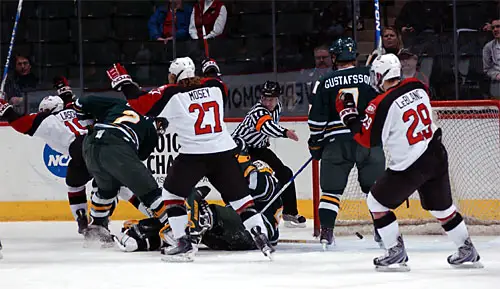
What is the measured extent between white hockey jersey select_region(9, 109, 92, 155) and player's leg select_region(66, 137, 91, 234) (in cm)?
7

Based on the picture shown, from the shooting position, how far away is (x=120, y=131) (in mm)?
6582

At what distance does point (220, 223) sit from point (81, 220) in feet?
4.09

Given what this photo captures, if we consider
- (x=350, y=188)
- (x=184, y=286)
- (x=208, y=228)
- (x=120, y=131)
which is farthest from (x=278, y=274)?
(x=350, y=188)

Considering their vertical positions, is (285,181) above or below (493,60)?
below

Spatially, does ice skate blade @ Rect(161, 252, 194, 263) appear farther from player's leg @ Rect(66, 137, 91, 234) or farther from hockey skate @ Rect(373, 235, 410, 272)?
player's leg @ Rect(66, 137, 91, 234)

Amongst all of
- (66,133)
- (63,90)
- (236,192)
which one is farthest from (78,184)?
(236,192)

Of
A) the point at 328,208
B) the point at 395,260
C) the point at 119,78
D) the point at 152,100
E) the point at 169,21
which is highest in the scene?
the point at 169,21

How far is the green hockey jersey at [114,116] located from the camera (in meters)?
6.59

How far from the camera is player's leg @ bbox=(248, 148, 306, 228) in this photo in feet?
25.2

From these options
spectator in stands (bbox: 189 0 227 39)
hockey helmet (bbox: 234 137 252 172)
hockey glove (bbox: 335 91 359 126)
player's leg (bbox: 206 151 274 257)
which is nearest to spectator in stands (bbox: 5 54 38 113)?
spectator in stands (bbox: 189 0 227 39)

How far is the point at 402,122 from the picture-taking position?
520 cm

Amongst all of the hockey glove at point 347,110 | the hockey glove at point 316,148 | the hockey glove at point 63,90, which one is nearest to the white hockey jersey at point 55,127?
the hockey glove at point 63,90

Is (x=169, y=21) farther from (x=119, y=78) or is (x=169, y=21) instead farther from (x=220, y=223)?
(x=220, y=223)

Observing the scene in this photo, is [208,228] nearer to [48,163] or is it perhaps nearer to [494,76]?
[48,163]
